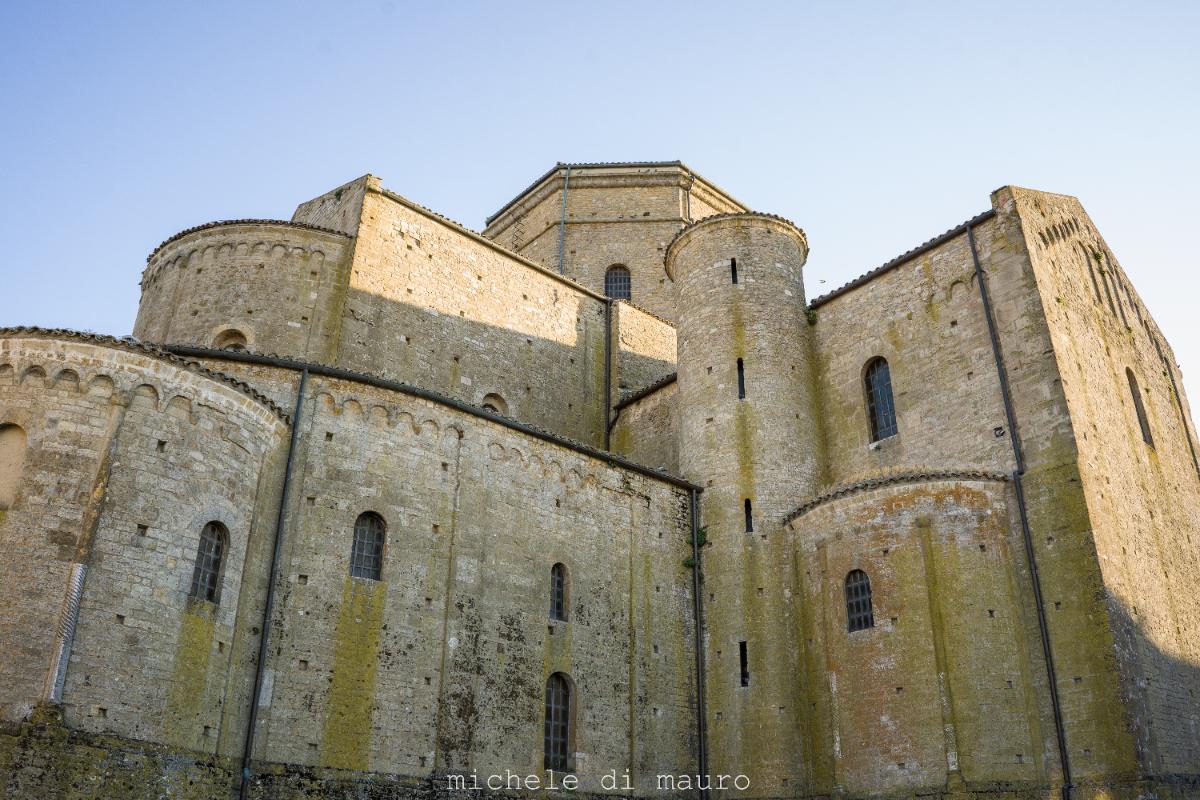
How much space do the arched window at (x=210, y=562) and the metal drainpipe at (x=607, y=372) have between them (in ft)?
40.2

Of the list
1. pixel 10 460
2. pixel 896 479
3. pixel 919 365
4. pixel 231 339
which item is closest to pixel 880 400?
pixel 919 365

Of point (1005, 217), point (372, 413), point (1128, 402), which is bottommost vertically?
point (372, 413)

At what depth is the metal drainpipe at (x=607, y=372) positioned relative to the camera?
2483 centimetres

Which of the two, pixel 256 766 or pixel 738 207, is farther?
pixel 738 207

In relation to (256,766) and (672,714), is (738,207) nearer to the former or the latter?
(672,714)

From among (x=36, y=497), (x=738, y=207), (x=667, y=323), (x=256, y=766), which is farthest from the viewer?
(x=738, y=207)

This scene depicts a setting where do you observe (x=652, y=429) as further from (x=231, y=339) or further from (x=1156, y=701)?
(x=1156, y=701)

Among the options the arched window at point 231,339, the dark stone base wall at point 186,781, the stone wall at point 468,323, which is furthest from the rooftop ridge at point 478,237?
the dark stone base wall at point 186,781

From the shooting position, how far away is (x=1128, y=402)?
19.9 metres

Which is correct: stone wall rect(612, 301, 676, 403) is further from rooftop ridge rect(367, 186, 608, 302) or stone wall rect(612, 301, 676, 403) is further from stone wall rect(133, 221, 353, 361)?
stone wall rect(133, 221, 353, 361)

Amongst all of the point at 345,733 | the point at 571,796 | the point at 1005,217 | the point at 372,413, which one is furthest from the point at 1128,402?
the point at 345,733


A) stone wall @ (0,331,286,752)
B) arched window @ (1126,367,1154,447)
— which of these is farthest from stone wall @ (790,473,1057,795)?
stone wall @ (0,331,286,752)

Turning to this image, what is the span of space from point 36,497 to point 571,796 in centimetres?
932

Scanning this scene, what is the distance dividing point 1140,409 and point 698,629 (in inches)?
412
